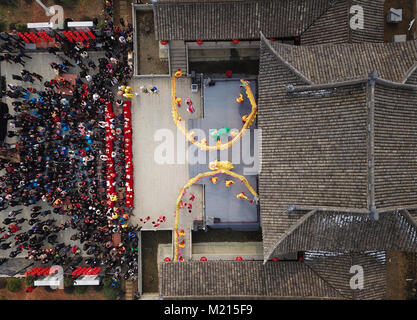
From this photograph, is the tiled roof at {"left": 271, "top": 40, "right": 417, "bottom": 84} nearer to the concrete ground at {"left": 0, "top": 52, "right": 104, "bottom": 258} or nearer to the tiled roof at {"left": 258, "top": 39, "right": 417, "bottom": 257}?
the tiled roof at {"left": 258, "top": 39, "right": 417, "bottom": 257}

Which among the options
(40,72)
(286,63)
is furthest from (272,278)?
(40,72)

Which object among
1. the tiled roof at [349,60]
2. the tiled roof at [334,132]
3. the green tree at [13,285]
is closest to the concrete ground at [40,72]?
the green tree at [13,285]

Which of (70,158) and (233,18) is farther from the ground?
(233,18)

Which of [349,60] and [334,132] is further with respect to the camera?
[349,60]

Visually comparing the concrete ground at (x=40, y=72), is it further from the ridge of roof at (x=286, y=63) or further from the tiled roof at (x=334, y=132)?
the tiled roof at (x=334, y=132)

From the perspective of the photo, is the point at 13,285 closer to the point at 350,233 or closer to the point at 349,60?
the point at 350,233

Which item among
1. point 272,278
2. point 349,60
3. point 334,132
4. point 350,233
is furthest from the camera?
point 272,278

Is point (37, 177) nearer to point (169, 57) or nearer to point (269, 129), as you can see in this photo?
point (169, 57)
